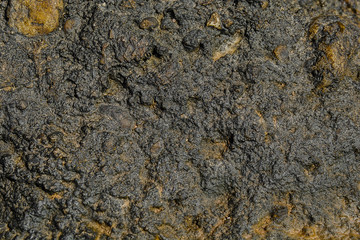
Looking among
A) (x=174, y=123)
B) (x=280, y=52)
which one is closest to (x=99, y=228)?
(x=174, y=123)

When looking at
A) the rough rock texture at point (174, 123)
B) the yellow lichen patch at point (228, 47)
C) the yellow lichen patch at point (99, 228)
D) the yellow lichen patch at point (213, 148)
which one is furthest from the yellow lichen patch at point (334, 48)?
the yellow lichen patch at point (99, 228)

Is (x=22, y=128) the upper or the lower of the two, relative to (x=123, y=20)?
lower

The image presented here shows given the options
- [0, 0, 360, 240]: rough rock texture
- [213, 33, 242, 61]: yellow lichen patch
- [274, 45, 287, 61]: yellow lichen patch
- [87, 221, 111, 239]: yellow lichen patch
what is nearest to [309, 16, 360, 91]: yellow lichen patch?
[0, 0, 360, 240]: rough rock texture

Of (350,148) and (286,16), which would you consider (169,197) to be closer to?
(350,148)

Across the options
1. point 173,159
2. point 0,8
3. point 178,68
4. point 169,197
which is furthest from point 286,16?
point 0,8

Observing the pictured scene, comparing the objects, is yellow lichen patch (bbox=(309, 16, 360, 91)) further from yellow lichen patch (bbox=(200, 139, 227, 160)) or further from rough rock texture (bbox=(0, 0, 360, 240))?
yellow lichen patch (bbox=(200, 139, 227, 160))

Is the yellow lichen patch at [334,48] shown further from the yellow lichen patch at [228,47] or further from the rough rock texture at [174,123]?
the yellow lichen patch at [228,47]

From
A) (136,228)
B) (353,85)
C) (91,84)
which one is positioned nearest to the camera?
(136,228)
